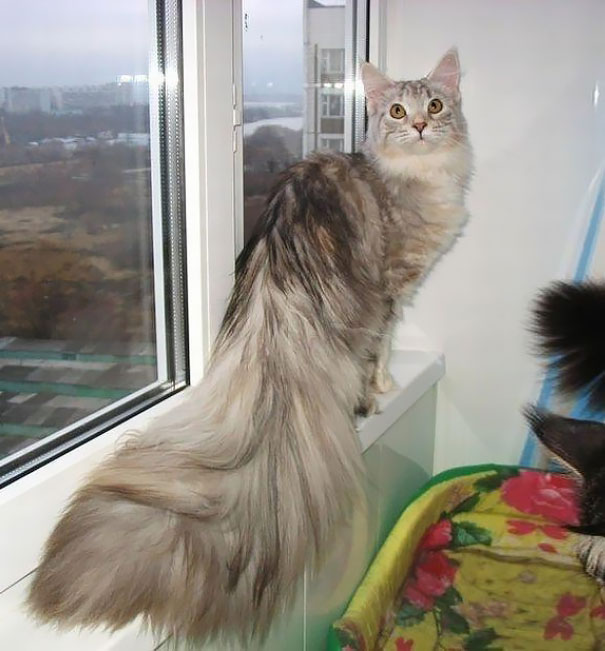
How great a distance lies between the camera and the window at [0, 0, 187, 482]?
3.22ft

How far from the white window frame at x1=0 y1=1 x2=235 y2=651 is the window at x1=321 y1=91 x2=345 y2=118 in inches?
26.9

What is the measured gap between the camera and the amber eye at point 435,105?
157 cm

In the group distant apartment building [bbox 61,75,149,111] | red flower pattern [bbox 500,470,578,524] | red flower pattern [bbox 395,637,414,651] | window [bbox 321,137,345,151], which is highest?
distant apartment building [bbox 61,75,149,111]

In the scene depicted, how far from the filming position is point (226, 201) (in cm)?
132

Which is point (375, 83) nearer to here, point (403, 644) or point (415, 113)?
point (415, 113)

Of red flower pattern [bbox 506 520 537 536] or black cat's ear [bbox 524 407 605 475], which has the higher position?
black cat's ear [bbox 524 407 605 475]

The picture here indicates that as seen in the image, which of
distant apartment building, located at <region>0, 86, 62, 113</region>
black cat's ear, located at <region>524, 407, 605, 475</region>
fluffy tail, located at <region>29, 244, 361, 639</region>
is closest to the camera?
fluffy tail, located at <region>29, 244, 361, 639</region>

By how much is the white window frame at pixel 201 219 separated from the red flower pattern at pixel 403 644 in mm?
650

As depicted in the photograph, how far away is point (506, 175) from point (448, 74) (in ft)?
1.21

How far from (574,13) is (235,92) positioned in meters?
0.95

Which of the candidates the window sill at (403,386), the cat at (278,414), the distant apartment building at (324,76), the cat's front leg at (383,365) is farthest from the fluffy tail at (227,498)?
the distant apartment building at (324,76)

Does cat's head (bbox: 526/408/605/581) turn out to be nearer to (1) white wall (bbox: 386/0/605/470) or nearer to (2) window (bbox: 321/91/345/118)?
(1) white wall (bbox: 386/0/605/470)

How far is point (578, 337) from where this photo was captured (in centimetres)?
129

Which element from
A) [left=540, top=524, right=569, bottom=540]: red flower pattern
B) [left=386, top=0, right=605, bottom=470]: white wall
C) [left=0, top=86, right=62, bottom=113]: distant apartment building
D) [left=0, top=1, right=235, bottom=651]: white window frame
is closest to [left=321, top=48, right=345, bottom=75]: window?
[left=386, top=0, right=605, bottom=470]: white wall
